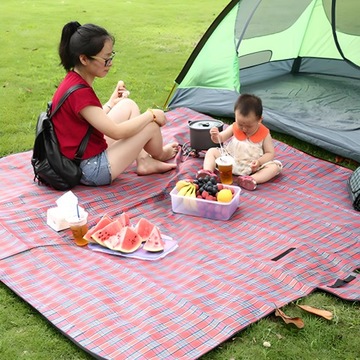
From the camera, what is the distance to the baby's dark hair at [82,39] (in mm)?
3912

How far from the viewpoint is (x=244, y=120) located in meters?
4.28

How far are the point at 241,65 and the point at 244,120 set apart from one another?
7.04 ft

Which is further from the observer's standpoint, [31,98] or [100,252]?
[31,98]

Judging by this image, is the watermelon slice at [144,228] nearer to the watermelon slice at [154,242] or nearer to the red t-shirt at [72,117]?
the watermelon slice at [154,242]

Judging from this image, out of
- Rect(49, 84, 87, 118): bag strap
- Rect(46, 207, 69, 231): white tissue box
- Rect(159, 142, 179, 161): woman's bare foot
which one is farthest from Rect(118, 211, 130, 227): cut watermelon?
Rect(159, 142, 179, 161): woman's bare foot

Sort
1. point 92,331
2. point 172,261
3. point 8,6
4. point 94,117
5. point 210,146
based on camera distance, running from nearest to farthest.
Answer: point 92,331, point 172,261, point 94,117, point 210,146, point 8,6

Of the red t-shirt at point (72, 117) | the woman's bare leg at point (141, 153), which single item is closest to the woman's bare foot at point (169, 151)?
the woman's bare leg at point (141, 153)

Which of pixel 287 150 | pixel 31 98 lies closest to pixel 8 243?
pixel 287 150

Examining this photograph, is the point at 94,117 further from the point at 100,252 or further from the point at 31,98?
the point at 31,98

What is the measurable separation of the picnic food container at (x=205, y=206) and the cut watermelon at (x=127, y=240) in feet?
1.56

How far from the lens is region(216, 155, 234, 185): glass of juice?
13.6 ft

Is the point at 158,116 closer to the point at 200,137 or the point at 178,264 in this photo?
the point at 200,137

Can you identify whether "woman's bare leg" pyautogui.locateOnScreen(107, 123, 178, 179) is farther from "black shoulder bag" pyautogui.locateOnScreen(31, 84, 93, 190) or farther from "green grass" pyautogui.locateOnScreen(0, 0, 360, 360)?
"green grass" pyautogui.locateOnScreen(0, 0, 360, 360)

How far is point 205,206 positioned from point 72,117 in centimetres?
107
